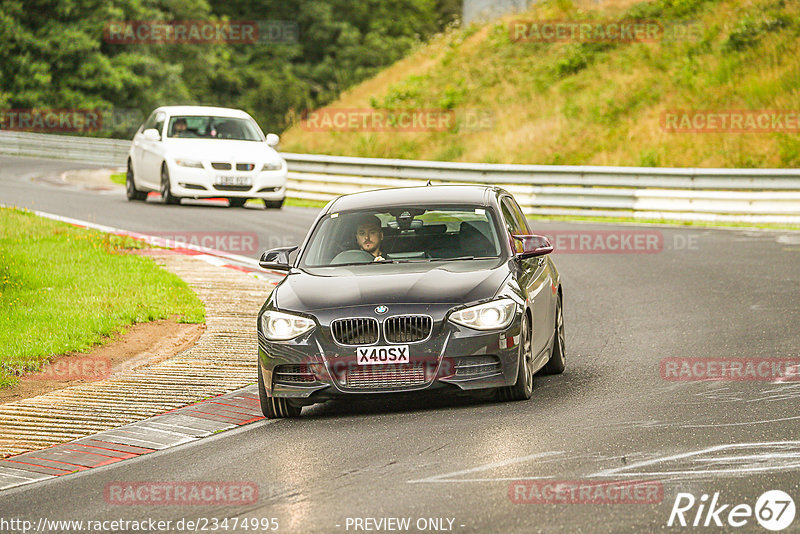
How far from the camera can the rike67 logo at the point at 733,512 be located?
5.81m

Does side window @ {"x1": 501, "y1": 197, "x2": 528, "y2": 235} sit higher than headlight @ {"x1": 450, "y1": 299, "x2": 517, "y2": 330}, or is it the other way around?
side window @ {"x1": 501, "y1": 197, "x2": 528, "y2": 235}

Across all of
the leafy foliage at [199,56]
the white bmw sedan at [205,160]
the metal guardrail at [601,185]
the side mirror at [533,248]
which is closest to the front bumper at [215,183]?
the white bmw sedan at [205,160]

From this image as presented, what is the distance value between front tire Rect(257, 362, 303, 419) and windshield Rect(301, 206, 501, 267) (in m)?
1.24

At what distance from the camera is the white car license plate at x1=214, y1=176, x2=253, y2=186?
2411cm

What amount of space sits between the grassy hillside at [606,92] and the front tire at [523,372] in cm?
1928

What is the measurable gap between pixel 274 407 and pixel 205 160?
1560cm

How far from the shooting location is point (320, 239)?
10.1 m

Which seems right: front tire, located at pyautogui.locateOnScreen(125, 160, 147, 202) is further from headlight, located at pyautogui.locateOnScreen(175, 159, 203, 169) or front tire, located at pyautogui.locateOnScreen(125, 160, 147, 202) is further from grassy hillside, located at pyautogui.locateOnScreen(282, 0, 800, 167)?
grassy hillside, located at pyautogui.locateOnScreen(282, 0, 800, 167)

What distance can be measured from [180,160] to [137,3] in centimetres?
3209

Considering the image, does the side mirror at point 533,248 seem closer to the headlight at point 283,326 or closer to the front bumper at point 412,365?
the front bumper at point 412,365

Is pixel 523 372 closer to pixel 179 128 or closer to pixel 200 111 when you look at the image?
pixel 179 128

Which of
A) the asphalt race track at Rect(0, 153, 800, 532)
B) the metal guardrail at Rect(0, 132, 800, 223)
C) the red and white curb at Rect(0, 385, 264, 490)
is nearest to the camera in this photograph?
the asphalt race track at Rect(0, 153, 800, 532)

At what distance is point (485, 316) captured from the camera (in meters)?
8.71

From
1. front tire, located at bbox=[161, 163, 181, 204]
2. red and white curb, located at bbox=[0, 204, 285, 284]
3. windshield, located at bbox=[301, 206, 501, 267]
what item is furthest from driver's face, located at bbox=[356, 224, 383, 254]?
front tire, located at bbox=[161, 163, 181, 204]
